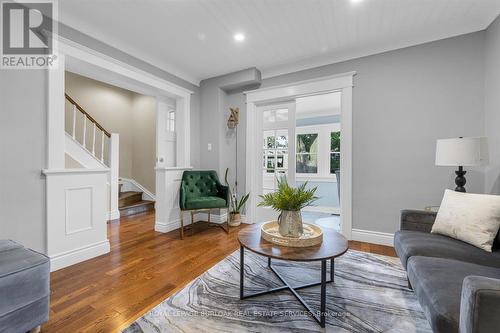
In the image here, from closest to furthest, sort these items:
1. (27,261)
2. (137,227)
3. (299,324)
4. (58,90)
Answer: (27,261) < (299,324) < (58,90) < (137,227)

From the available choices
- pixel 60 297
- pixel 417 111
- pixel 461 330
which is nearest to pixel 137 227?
pixel 60 297

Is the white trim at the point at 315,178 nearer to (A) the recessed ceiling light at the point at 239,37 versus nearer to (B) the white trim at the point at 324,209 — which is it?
(B) the white trim at the point at 324,209

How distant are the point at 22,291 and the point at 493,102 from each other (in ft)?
12.9

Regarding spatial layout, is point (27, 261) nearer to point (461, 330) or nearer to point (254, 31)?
point (461, 330)

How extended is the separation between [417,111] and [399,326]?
2.28 metres

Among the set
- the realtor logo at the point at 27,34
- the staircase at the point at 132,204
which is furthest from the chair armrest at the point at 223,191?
the realtor logo at the point at 27,34

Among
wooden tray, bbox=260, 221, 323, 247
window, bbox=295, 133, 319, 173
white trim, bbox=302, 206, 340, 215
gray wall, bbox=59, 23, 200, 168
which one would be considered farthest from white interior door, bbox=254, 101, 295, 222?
window, bbox=295, 133, 319, 173

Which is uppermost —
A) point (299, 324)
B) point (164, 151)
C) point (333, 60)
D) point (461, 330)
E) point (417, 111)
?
point (333, 60)

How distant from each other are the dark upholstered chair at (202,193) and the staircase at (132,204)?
68.5 inches

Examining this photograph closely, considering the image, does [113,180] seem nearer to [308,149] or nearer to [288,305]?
[288,305]

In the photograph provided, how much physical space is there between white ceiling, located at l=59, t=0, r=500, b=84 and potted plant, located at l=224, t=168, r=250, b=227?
191 cm

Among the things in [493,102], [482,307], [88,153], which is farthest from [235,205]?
[493,102]

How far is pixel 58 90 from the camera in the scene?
216 cm

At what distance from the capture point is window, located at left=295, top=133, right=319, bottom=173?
5648mm
